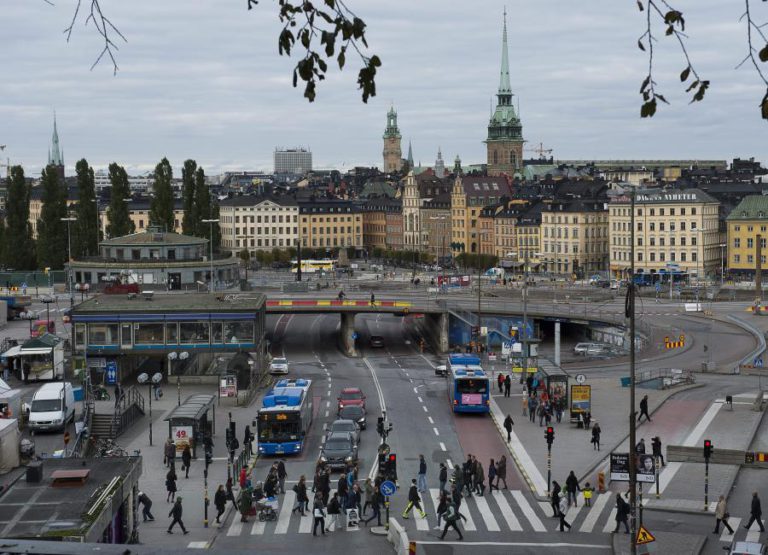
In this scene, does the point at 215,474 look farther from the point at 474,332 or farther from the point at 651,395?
the point at 474,332

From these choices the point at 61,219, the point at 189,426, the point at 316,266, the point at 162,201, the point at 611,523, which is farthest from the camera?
the point at 316,266

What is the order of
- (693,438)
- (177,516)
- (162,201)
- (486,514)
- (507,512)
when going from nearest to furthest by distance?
1. (177,516)
2. (486,514)
3. (507,512)
4. (693,438)
5. (162,201)

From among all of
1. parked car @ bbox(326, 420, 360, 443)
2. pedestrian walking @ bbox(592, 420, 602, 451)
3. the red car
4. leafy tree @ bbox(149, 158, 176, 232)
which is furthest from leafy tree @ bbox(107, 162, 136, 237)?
pedestrian walking @ bbox(592, 420, 602, 451)

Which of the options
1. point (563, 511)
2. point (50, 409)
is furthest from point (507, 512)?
point (50, 409)

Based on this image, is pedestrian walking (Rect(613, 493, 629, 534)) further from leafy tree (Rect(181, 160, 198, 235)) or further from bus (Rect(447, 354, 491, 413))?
leafy tree (Rect(181, 160, 198, 235))

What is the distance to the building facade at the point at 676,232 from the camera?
142 m

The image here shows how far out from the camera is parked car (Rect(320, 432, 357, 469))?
3953cm

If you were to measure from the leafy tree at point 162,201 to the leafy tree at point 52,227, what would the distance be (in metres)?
8.82

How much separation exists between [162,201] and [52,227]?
1157 cm

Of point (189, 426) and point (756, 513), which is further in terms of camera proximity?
point (189, 426)

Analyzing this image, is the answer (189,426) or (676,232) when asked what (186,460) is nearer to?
(189,426)

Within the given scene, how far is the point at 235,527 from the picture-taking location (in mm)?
33281

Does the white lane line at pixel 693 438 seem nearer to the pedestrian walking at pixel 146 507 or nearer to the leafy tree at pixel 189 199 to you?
the pedestrian walking at pixel 146 507

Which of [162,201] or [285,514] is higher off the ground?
[162,201]
